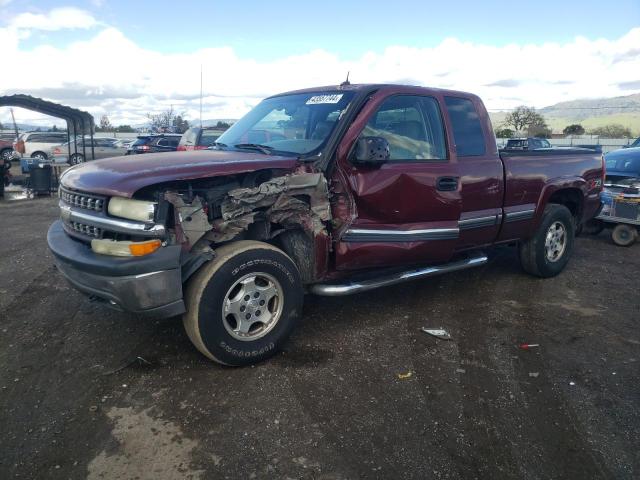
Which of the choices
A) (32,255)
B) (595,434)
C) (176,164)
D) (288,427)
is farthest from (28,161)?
(595,434)

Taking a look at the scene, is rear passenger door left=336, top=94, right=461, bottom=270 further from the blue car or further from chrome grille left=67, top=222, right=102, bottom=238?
the blue car

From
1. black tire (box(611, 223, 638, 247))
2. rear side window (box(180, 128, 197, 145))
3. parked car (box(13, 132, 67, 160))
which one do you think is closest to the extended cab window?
black tire (box(611, 223, 638, 247))

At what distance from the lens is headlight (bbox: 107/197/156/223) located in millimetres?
3176

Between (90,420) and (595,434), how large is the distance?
2.96 m

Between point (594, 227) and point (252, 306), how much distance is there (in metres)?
7.27

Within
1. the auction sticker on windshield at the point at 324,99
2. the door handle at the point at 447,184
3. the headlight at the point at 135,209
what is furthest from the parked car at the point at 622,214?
the headlight at the point at 135,209

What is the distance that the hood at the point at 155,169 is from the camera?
10.5ft

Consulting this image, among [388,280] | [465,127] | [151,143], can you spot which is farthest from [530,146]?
[151,143]

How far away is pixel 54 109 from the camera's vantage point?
1450 cm

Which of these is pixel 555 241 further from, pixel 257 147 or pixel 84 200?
pixel 84 200

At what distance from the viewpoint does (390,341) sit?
13.7ft

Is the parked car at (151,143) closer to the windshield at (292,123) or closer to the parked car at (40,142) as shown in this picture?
the parked car at (40,142)

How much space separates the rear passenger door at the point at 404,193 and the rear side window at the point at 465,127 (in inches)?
8.2

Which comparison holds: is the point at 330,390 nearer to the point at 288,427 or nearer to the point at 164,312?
the point at 288,427
